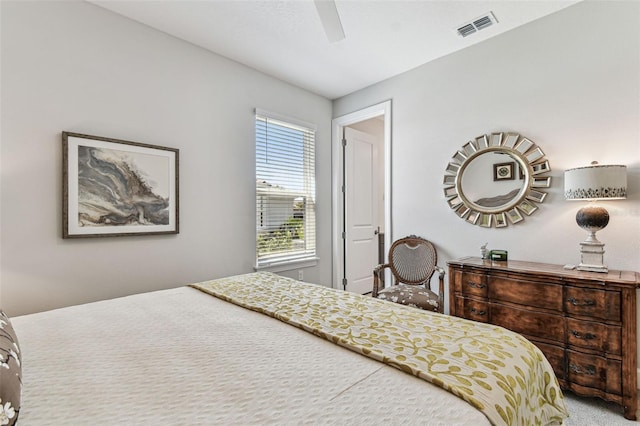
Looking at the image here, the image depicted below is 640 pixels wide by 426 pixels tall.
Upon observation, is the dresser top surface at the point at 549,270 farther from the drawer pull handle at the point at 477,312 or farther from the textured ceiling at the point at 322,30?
the textured ceiling at the point at 322,30

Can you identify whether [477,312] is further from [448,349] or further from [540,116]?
[540,116]

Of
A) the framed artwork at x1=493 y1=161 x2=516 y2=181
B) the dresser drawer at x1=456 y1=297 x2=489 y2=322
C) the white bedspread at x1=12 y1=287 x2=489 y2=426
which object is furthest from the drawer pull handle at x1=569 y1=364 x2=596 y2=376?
the white bedspread at x1=12 y1=287 x2=489 y2=426

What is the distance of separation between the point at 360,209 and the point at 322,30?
7.95 ft

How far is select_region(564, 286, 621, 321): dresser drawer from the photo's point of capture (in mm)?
1861

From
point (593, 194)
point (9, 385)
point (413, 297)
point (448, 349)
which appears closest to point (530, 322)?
point (413, 297)

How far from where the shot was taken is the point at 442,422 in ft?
2.53

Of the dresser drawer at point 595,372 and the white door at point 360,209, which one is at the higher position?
the white door at point 360,209

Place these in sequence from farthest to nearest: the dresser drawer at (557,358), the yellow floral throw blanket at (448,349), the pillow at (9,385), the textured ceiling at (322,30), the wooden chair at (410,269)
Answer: the wooden chair at (410,269)
the textured ceiling at (322,30)
the dresser drawer at (557,358)
the yellow floral throw blanket at (448,349)
the pillow at (9,385)

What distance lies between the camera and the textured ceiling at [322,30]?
7.73ft

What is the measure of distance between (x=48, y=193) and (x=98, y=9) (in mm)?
1447

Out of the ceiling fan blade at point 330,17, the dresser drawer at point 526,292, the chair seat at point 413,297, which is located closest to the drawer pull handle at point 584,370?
the dresser drawer at point 526,292

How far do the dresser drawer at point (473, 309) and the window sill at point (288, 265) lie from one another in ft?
6.07

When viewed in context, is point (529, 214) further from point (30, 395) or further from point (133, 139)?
point (133, 139)

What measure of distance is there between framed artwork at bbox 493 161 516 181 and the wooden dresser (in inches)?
30.6
